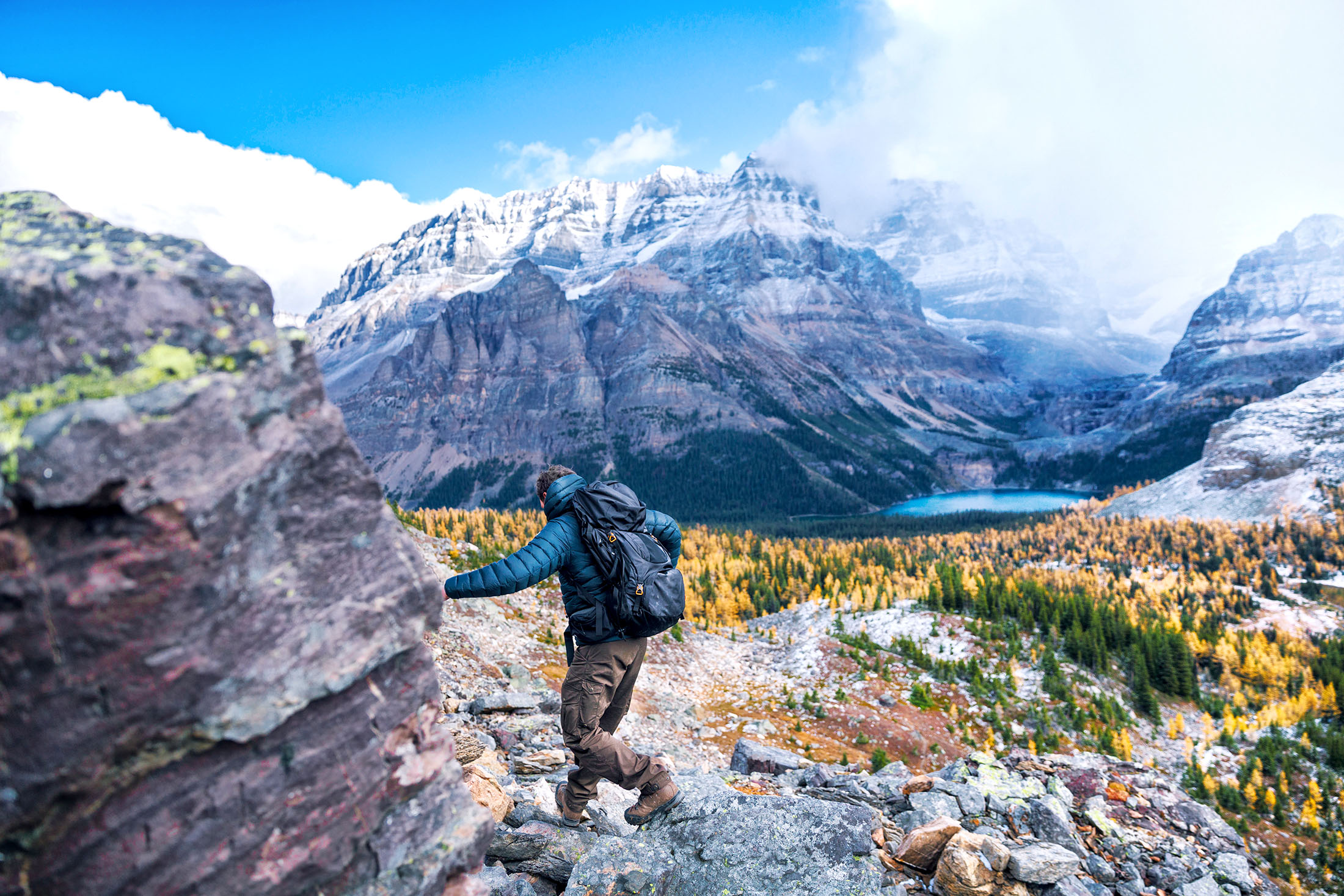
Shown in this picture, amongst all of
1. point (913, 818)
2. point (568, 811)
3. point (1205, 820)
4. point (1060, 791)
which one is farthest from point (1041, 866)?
point (1205, 820)

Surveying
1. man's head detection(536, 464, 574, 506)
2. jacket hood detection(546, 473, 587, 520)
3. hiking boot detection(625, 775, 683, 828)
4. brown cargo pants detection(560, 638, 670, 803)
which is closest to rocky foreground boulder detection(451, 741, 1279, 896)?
hiking boot detection(625, 775, 683, 828)

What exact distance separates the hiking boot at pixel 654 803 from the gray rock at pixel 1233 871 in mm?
8328

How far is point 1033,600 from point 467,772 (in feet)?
128

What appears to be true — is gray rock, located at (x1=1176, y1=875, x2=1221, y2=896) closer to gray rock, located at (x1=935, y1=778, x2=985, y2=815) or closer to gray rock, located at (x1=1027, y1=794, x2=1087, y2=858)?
gray rock, located at (x1=1027, y1=794, x2=1087, y2=858)

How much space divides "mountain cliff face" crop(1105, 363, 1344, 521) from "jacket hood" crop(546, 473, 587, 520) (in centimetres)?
10476

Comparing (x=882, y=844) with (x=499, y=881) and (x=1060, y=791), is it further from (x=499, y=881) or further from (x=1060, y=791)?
(x=1060, y=791)

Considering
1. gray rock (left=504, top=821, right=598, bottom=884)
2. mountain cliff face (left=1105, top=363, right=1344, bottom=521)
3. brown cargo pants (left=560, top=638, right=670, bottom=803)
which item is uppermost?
brown cargo pants (left=560, top=638, right=670, bottom=803)

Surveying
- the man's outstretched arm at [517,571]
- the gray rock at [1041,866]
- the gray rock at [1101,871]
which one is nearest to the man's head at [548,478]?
the man's outstretched arm at [517,571]

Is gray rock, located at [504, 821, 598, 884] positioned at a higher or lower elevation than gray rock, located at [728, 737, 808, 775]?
Result: higher

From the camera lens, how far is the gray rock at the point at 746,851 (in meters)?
6.11

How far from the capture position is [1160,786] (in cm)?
1154

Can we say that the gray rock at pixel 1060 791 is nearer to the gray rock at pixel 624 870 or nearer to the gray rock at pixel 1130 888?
the gray rock at pixel 1130 888

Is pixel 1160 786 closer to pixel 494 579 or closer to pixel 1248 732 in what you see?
pixel 494 579

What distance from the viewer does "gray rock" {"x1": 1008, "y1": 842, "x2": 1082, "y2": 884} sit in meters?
7.00
